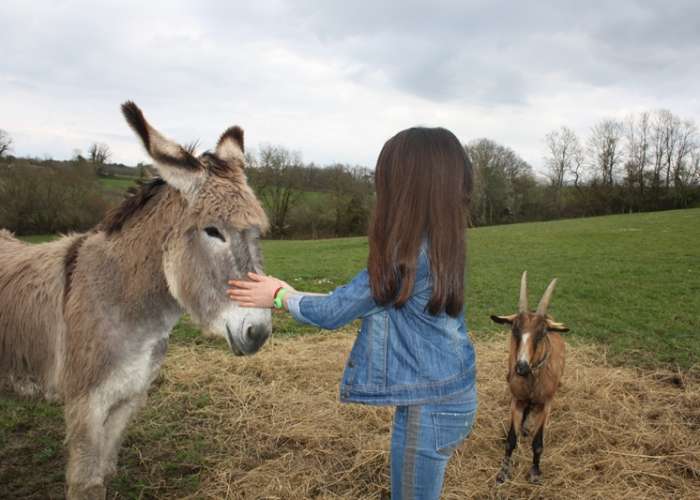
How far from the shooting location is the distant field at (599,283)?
27.8 ft

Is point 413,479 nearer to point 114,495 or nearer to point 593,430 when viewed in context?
point 114,495

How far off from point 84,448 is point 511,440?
3.66 m

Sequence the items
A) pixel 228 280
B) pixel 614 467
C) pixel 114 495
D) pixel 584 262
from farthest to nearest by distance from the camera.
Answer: pixel 584 262
pixel 614 467
pixel 114 495
pixel 228 280

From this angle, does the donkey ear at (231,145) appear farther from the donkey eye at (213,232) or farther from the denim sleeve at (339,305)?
the denim sleeve at (339,305)

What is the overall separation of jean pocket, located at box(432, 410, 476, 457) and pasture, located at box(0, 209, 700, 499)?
2.07 meters

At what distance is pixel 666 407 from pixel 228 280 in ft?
18.6

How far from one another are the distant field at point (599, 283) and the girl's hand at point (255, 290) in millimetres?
5968

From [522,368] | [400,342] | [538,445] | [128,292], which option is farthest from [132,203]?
[538,445]

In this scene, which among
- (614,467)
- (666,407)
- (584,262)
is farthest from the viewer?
(584,262)

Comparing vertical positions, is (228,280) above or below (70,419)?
above

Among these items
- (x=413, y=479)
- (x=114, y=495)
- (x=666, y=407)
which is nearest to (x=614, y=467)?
(x=666, y=407)

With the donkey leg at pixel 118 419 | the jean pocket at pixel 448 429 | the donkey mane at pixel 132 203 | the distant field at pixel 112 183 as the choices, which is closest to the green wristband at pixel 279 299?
the jean pocket at pixel 448 429

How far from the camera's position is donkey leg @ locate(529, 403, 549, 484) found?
432 centimetres

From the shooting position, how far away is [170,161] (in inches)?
99.9
